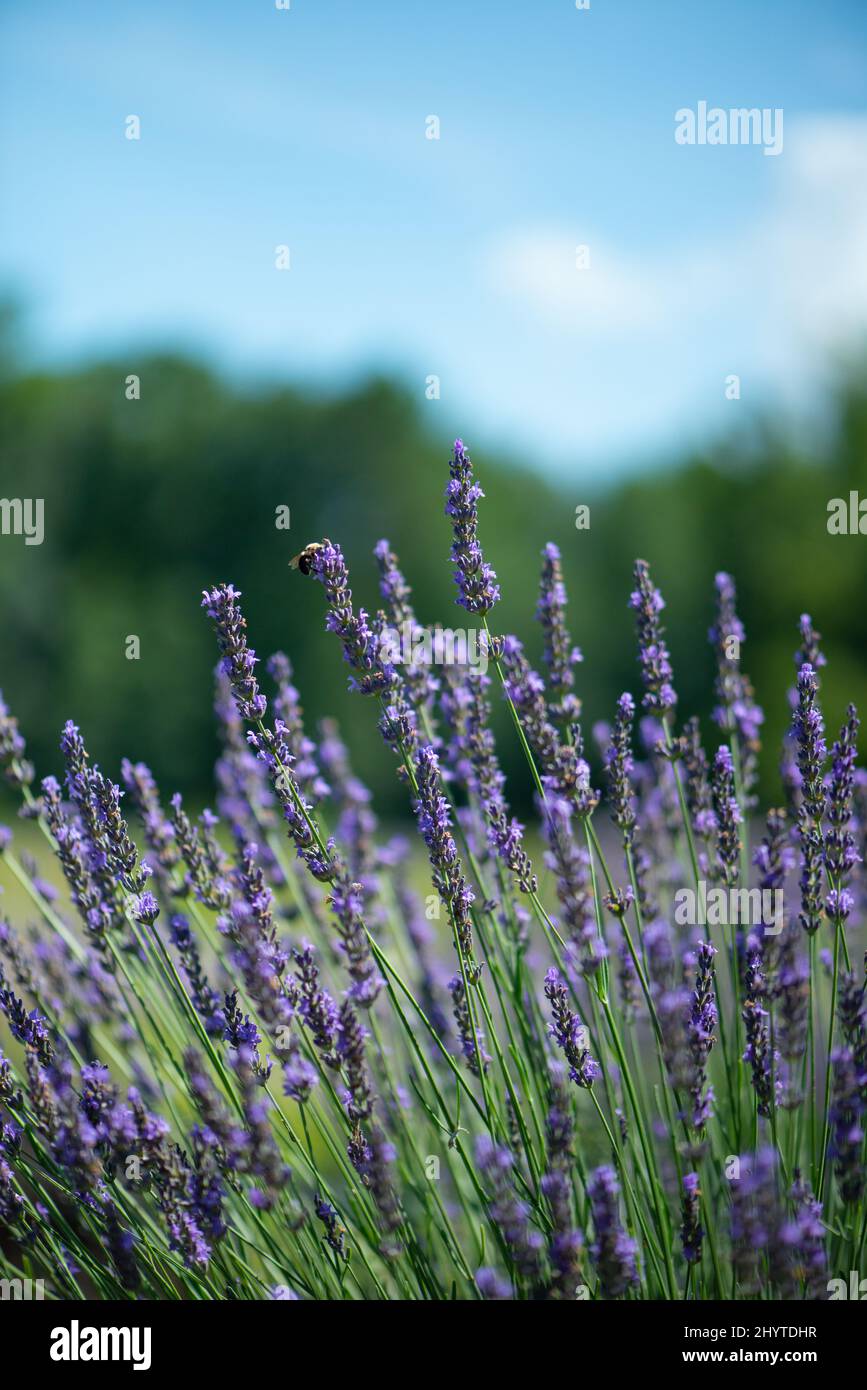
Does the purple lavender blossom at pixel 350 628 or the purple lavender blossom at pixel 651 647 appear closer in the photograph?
the purple lavender blossom at pixel 350 628

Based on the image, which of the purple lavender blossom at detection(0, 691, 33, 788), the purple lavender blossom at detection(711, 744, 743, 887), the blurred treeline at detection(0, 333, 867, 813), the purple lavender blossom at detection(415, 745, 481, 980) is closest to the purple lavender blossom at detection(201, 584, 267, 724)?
the purple lavender blossom at detection(415, 745, 481, 980)

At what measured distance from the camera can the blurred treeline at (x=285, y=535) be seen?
14461 mm

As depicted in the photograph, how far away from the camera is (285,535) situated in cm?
1559

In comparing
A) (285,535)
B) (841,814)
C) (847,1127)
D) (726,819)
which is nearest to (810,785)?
(841,814)

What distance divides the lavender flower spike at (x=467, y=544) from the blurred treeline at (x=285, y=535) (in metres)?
11.4

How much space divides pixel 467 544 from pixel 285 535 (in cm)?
1413

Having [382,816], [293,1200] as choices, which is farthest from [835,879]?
[382,816]

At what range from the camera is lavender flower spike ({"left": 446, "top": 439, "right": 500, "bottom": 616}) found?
68.1 inches

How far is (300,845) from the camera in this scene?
1.59 meters

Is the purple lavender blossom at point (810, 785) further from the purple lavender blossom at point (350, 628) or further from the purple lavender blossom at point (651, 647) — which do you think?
the purple lavender blossom at point (350, 628)

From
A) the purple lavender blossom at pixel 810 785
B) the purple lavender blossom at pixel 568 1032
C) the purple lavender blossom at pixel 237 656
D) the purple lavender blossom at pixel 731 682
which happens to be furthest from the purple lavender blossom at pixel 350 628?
the purple lavender blossom at pixel 731 682

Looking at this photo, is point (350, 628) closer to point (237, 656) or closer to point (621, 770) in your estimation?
point (237, 656)

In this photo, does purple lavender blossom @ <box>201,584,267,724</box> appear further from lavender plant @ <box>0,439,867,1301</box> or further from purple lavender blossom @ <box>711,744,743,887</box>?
purple lavender blossom @ <box>711,744,743,887</box>
